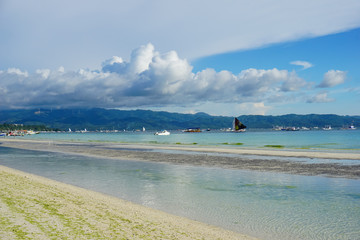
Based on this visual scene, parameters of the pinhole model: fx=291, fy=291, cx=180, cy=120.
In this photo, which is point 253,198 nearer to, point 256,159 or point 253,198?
point 253,198

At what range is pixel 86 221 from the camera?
40.2 ft

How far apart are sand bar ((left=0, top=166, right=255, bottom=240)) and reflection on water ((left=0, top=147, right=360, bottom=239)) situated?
175 centimetres

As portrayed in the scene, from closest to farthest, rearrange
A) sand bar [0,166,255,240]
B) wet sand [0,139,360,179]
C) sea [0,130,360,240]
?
sand bar [0,166,255,240] → sea [0,130,360,240] → wet sand [0,139,360,179]

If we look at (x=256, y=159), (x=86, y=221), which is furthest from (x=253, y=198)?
(x=256, y=159)

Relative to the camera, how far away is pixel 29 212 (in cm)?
1291

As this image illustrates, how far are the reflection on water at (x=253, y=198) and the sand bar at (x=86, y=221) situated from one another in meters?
1.75

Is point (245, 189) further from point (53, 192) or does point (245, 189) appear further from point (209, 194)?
point (53, 192)

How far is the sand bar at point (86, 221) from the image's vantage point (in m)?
10.6

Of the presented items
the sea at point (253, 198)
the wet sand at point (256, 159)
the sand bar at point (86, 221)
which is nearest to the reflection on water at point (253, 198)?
the sea at point (253, 198)

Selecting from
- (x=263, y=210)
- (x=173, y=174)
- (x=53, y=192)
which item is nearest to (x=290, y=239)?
(x=263, y=210)

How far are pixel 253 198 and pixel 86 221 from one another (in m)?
11.0

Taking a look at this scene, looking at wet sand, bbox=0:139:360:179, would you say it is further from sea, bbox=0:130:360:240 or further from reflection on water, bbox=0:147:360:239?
reflection on water, bbox=0:147:360:239

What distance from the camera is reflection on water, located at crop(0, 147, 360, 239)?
13.2m

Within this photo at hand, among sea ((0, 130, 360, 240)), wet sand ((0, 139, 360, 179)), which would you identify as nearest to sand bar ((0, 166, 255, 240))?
sea ((0, 130, 360, 240))
